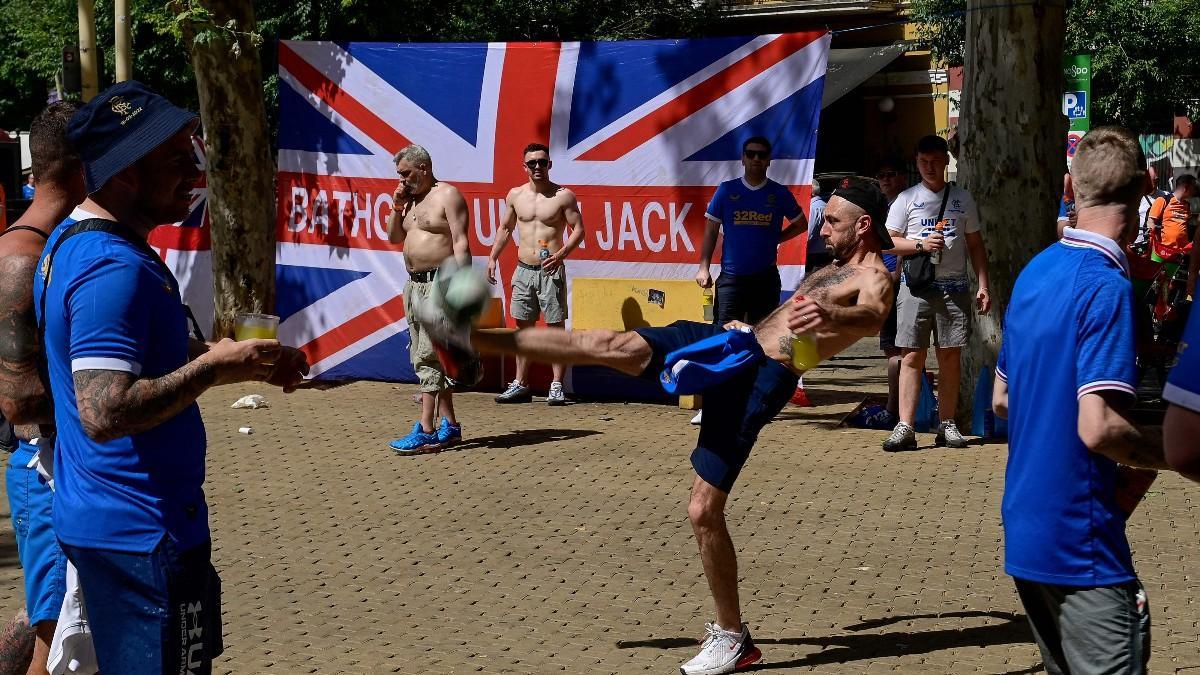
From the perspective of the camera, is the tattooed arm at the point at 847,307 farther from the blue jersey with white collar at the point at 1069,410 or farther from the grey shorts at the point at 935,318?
the grey shorts at the point at 935,318

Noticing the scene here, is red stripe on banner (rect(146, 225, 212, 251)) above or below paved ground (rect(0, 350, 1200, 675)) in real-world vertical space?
above

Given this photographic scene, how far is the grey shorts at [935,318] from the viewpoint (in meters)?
9.85

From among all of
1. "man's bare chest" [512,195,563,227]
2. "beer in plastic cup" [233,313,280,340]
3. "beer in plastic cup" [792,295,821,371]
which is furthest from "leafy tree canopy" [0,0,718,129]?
"beer in plastic cup" [233,313,280,340]

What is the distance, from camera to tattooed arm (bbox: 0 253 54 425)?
13.4ft

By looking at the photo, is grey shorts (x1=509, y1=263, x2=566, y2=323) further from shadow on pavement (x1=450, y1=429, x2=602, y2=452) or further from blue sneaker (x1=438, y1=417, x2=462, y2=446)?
blue sneaker (x1=438, y1=417, x2=462, y2=446)

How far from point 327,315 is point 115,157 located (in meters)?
9.96

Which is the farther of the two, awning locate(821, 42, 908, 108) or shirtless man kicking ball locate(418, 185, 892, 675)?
awning locate(821, 42, 908, 108)

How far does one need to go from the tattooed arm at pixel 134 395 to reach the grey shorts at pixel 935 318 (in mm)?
7233

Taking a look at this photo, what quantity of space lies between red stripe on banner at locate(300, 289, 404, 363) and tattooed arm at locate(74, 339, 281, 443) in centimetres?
953

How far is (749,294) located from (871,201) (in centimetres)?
499

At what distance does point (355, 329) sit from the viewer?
1306 cm

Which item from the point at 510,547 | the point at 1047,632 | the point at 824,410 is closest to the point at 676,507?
the point at 510,547

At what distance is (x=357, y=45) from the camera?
42.2 ft

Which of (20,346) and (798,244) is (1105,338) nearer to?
(20,346)
